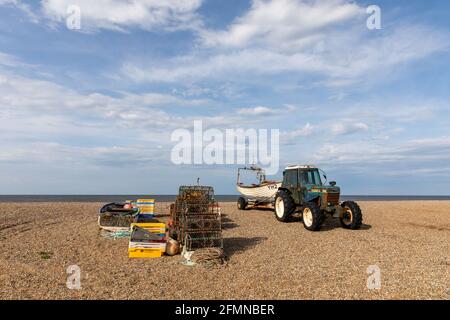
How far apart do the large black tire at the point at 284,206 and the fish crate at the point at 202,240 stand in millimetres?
6821

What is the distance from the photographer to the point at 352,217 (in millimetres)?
15836

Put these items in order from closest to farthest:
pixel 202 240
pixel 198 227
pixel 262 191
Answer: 1. pixel 202 240
2. pixel 198 227
3. pixel 262 191

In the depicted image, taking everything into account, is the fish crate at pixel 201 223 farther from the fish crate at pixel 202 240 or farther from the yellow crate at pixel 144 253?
the yellow crate at pixel 144 253

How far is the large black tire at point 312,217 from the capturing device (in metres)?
15.2

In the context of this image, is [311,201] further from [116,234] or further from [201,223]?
[116,234]

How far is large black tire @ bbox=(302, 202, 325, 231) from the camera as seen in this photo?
49.8ft

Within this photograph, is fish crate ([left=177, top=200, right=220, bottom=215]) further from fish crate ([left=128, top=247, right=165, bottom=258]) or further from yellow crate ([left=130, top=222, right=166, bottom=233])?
fish crate ([left=128, top=247, right=165, bottom=258])

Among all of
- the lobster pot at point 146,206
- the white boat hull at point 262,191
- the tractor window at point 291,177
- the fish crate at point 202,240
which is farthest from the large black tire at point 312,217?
the lobster pot at point 146,206

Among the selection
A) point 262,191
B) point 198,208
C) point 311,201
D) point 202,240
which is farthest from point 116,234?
point 262,191

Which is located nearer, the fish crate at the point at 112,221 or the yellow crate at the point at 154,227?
the yellow crate at the point at 154,227

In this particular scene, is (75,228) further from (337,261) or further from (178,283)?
(337,261)

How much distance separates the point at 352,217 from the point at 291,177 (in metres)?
3.51
